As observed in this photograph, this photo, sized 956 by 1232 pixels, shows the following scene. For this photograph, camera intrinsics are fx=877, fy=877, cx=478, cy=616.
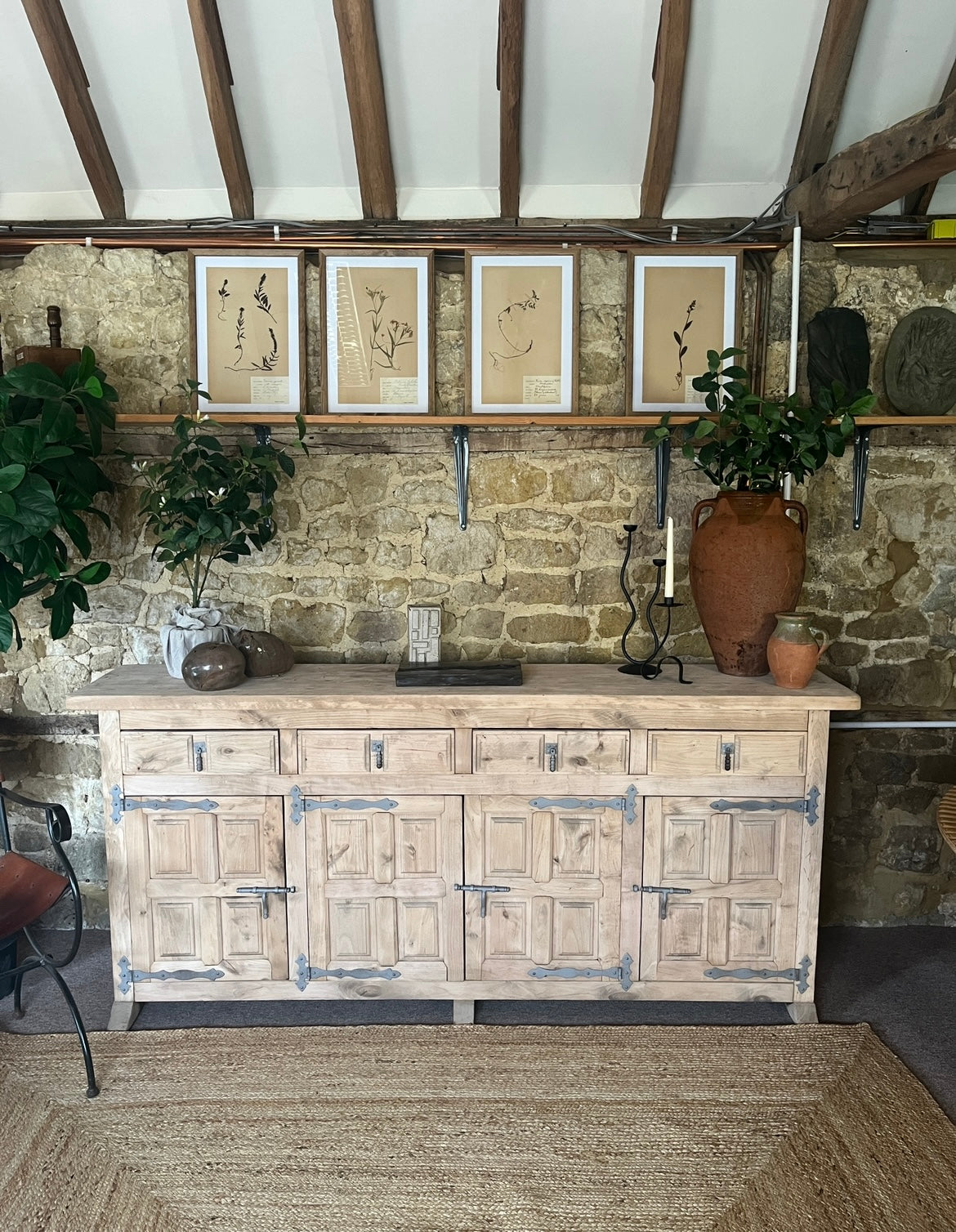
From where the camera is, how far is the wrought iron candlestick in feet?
9.04

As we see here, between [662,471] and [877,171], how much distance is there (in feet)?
3.42

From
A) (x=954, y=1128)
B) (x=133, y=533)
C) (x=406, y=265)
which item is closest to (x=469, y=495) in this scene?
(x=406, y=265)

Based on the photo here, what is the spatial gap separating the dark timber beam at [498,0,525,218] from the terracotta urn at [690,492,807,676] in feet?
4.01

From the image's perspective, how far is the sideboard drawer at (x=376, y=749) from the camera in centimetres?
254

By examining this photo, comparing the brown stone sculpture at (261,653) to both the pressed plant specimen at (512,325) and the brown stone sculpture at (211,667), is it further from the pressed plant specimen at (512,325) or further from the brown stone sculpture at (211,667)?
the pressed plant specimen at (512,325)

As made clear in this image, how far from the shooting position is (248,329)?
9.78 feet

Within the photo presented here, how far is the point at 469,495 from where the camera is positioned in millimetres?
3061

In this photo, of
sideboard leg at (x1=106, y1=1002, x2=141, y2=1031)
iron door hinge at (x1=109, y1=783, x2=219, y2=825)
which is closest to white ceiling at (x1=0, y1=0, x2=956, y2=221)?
iron door hinge at (x1=109, y1=783, x2=219, y2=825)

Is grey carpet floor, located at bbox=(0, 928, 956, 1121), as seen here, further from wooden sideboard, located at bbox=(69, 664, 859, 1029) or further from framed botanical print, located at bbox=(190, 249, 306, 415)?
framed botanical print, located at bbox=(190, 249, 306, 415)

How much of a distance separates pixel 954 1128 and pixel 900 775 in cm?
127

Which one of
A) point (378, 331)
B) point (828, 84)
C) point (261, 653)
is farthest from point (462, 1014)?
point (828, 84)

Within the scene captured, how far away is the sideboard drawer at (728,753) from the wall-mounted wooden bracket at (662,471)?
34.3 inches

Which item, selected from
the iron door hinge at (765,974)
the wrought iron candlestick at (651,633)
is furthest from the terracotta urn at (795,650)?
the iron door hinge at (765,974)

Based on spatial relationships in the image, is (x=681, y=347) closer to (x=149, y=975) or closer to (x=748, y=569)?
(x=748, y=569)
